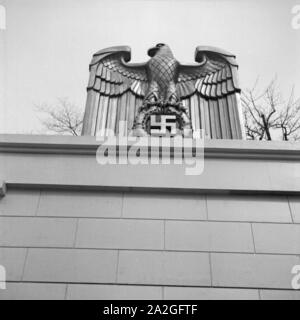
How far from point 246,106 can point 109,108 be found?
3.95 metres

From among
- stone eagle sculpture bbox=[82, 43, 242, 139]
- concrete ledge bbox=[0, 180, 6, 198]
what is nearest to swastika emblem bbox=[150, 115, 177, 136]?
stone eagle sculpture bbox=[82, 43, 242, 139]

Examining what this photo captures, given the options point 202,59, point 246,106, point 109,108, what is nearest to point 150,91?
point 109,108

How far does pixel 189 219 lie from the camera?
326 cm

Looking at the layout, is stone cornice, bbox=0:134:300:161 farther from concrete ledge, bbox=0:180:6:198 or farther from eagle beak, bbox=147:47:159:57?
eagle beak, bbox=147:47:159:57

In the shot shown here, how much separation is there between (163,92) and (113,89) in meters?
0.78

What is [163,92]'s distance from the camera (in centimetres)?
456

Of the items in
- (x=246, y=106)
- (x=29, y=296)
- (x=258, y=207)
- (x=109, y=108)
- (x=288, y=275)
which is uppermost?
(x=246, y=106)

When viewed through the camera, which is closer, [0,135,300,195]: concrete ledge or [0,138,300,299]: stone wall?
[0,138,300,299]: stone wall

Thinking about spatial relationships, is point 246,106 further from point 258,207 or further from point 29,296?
point 29,296

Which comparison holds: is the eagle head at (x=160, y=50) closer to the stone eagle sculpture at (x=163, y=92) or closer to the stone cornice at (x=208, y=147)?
the stone eagle sculpture at (x=163, y=92)

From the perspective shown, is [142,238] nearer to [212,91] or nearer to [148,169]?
[148,169]

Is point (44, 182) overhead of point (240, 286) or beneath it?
overhead

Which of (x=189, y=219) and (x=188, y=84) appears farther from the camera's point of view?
(x=188, y=84)

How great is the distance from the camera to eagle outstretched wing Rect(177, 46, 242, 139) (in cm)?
432
